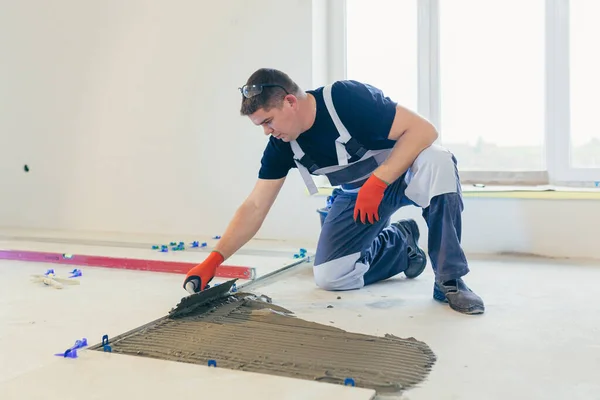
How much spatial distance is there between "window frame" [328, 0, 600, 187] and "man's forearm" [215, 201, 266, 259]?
1.71m

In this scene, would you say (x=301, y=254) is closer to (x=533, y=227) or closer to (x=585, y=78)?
(x=533, y=227)

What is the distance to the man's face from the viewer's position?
1.89 m

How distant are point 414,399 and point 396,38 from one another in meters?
2.72

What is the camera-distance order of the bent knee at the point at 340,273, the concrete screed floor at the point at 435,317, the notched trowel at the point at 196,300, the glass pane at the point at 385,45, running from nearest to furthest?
the concrete screed floor at the point at 435,317 → the notched trowel at the point at 196,300 → the bent knee at the point at 340,273 → the glass pane at the point at 385,45

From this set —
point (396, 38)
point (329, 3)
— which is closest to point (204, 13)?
point (329, 3)

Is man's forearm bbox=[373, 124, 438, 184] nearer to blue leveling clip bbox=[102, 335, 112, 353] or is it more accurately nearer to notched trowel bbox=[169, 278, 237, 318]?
notched trowel bbox=[169, 278, 237, 318]

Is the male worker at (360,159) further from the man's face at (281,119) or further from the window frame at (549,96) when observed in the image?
the window frame at (549,96)

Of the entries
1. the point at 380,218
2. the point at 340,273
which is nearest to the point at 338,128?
the point at 380,218

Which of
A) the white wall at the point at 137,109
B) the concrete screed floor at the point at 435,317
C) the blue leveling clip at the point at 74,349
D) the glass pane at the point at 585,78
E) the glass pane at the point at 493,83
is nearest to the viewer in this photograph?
the concrete screed floor at the point at 435,317

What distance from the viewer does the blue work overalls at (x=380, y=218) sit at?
6.60 ft

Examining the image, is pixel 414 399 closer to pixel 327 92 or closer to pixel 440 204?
pixel 440 204

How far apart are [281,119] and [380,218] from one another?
59 cm

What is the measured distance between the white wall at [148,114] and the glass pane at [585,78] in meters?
0.56

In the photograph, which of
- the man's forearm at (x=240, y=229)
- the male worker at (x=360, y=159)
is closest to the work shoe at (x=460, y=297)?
the male worker at (x=360, y=159)
